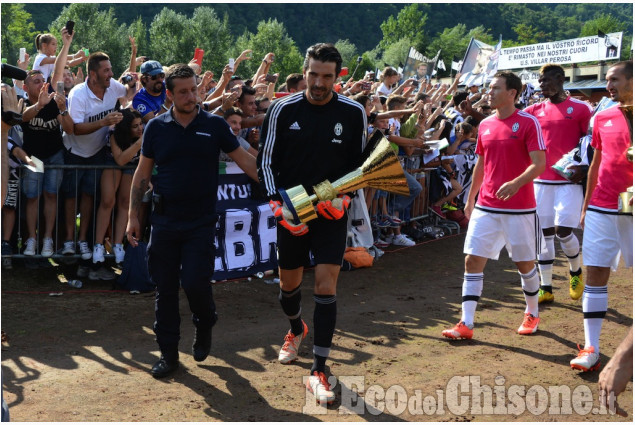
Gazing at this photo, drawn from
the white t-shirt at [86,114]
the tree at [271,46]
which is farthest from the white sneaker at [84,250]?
the tree at [271,46]

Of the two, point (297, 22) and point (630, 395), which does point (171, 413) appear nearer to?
point (630, 395)

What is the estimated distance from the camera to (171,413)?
511cm

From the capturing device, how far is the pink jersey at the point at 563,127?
27.3 ft

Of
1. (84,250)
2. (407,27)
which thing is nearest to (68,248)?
(84,250)

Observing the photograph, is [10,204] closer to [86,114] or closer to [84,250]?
[84,250]

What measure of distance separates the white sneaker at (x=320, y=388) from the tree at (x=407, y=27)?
110989 millimetres

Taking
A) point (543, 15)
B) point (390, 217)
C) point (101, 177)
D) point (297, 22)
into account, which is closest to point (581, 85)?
point (390, 217)

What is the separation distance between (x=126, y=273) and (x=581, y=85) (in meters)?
58.1

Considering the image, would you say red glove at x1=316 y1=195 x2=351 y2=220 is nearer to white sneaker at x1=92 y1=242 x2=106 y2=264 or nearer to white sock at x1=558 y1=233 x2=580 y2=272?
white sock at x1=558 y1=233 x2=580 y2=272

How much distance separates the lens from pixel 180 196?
5.83 metres

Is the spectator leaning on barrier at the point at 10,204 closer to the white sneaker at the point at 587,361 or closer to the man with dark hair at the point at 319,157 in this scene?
the man with dark hair at the point at 319,157

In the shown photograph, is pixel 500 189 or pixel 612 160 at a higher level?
pixel 612 160

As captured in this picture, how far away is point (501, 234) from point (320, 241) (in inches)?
82.8

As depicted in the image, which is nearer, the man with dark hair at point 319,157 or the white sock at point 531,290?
the man with dark hair at point 319,157
